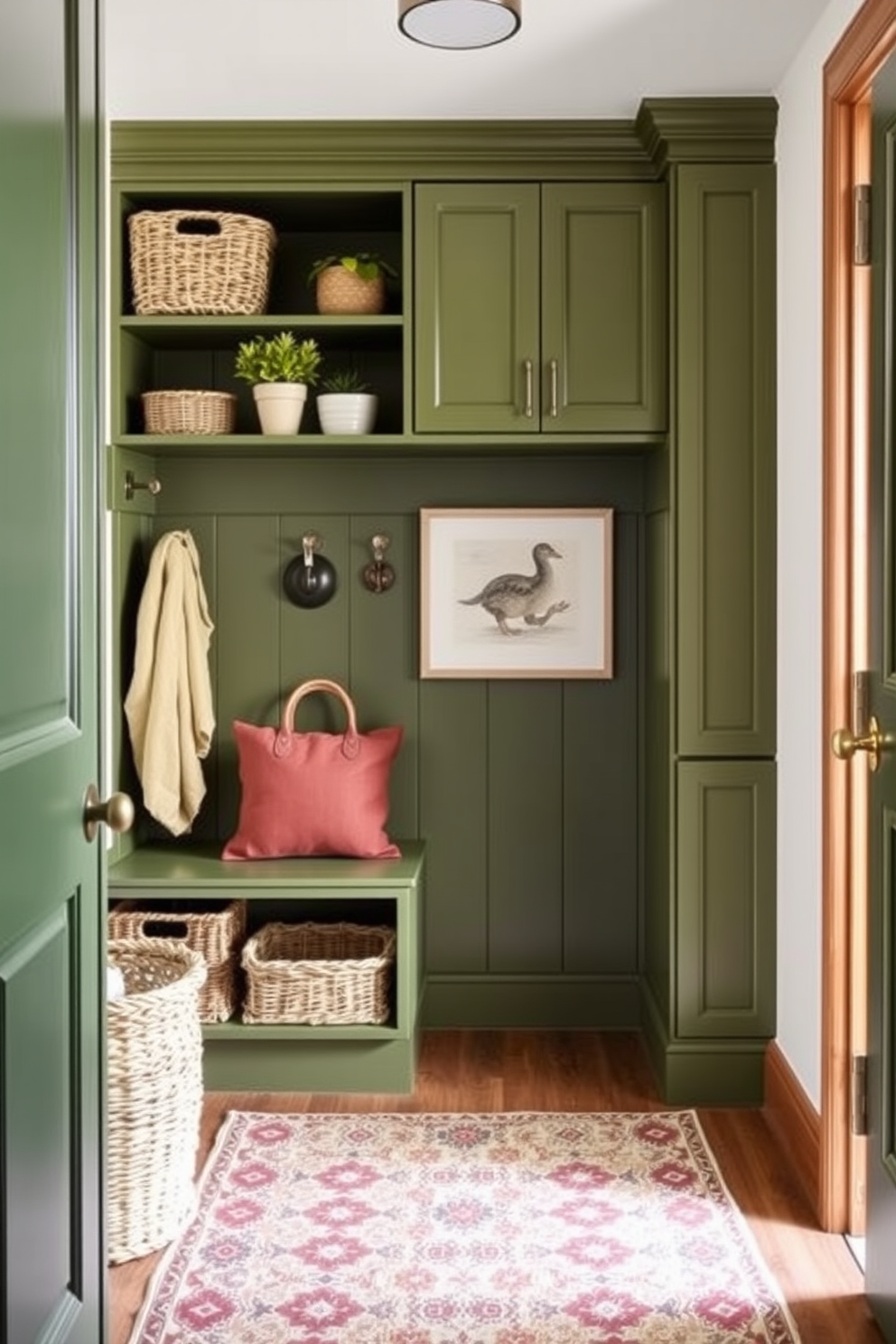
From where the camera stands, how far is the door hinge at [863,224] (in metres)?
2.88

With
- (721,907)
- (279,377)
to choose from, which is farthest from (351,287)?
(721,907)

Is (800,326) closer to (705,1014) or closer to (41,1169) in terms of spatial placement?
(705,1014)

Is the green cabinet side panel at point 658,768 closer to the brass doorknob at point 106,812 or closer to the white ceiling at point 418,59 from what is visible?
the white ceiling at point 418,59

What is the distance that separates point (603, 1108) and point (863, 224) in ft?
6.99

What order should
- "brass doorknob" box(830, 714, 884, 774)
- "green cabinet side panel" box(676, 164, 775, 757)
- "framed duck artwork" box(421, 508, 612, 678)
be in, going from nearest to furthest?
"brass doorknob" box(830, 714, 884, 774)
"green cabinet side panel" box(676, 164, 775, 757)
"framed duck artwork" box(421, 508, 612, 678)

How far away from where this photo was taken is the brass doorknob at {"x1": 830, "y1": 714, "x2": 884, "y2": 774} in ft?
8.41

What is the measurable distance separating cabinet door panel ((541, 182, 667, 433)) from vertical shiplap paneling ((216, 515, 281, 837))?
0.95 metres

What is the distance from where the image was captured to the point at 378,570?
4.27m

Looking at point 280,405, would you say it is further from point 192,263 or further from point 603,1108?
point 603,1108

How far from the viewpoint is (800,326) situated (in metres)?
3.40

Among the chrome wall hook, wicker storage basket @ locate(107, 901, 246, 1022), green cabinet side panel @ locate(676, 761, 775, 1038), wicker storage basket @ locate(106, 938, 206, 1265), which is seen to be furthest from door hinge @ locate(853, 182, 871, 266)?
wicker storage basket @ locate(107, 901, 246, 1022)

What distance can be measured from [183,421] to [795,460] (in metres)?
1.59

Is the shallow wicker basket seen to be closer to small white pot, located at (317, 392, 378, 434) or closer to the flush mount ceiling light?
small white pot, located at (317, 392, 378, 434)

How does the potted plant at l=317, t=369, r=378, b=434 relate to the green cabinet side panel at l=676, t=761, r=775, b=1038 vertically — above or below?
above
